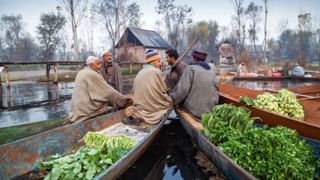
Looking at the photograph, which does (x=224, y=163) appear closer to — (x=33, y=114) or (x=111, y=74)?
(x=111, y=74)

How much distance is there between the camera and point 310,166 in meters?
3.14

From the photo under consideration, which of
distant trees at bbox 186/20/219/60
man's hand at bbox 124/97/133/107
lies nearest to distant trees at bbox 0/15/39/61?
distant trees at bbox 186/20/219/60

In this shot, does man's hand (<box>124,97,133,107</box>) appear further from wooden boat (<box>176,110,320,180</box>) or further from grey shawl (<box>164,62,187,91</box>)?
wooden boat (<box>176,110,320,180</box>)

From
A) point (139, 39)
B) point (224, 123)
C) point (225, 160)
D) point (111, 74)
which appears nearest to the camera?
point (225, 160)

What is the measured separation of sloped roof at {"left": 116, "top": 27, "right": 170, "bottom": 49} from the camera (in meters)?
39.2

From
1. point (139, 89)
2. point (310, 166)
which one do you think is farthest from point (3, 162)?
point (310, 166)

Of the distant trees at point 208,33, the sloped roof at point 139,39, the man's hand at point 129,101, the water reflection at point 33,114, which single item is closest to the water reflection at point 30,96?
the water reflection at point 33,114

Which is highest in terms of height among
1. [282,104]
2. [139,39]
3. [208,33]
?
[208,33]

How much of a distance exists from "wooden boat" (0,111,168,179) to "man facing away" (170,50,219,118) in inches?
44.2

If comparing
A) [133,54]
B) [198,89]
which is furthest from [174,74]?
[133,54]

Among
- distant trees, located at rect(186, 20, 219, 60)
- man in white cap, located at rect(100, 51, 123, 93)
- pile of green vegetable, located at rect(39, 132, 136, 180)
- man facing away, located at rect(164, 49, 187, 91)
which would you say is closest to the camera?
pile of green vegetable, located at rect(39, 132, 136, 180)

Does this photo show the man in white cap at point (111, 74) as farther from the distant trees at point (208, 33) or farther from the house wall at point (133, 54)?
the distant trees at point (208, 33)

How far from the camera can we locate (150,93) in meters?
5.92

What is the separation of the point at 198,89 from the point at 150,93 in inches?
40.2
